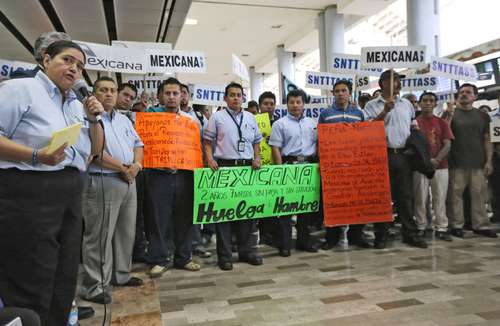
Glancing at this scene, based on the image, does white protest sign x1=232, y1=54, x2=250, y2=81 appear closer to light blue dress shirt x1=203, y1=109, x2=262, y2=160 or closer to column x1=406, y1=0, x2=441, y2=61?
light blue dress shirt x1=203, y1=109, x2=262, y2=160

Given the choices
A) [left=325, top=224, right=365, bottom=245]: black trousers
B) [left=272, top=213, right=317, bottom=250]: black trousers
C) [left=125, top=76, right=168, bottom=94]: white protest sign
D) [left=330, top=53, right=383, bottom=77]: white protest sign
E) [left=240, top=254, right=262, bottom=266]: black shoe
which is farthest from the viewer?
[left=125, top=76, right=168, bottom=94]: white protest sign

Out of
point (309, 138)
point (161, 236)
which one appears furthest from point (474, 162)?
point (161, 236)

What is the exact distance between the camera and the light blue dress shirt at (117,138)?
265 centimetres

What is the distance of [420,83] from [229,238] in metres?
3.07

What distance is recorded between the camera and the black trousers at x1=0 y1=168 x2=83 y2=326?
152 cm

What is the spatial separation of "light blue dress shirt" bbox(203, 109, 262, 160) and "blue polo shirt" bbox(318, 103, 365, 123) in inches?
30.7

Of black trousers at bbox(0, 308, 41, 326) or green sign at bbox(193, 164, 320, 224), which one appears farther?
green sign at bbox(193, 164, 320, 224)

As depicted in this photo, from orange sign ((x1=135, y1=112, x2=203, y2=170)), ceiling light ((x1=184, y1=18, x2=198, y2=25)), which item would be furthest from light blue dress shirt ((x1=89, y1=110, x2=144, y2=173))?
ceiling light ((x1=184, y1=18, x2=198, y2=25))

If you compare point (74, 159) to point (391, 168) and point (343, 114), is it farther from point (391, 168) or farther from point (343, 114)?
point (391, 168)

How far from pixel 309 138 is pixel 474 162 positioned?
1856 millimetres

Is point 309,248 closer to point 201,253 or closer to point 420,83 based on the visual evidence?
point 201,253

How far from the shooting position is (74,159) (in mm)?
1703

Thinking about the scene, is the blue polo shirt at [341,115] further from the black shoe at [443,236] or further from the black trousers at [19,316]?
the black trousers at [19,316]

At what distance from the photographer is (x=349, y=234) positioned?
13.3 ft
